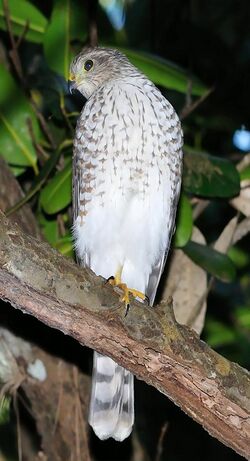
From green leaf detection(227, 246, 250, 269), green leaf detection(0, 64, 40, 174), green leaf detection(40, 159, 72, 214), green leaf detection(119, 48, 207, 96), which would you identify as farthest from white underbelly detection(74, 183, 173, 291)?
green leaf detection(227, 246, 250, 269)

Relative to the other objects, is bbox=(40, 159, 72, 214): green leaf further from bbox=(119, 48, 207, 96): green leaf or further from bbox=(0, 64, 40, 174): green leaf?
bbox=(119, 48, 207, 96): green leaf

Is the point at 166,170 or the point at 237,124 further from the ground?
the point at 166,170

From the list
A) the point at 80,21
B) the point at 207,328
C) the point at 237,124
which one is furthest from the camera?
the point at 237,124

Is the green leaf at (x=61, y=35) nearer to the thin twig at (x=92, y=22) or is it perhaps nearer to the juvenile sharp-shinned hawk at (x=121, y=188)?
the thin twig at (x=92, y=22)

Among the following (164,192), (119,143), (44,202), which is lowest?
(44,202)

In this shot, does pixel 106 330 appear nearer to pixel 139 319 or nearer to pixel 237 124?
pixel 139 319

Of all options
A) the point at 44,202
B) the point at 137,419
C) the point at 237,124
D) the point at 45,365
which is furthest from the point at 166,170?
the point at 237,124

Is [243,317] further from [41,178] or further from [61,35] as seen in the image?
[61,35]
